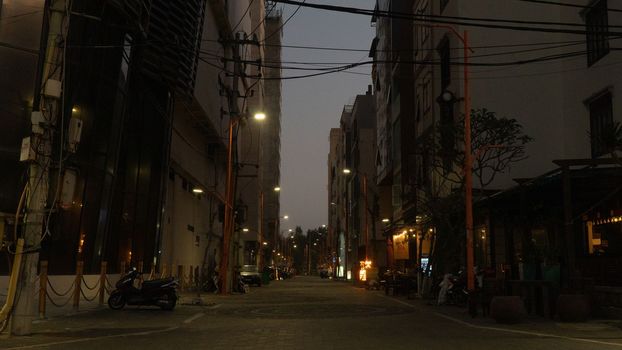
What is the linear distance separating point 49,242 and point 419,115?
2425cm

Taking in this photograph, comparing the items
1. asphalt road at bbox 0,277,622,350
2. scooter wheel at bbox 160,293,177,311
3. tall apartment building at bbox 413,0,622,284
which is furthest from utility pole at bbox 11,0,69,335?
tall apartment building at bbox 413,0,622,284

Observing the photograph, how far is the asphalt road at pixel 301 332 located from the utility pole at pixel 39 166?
26.6 inches

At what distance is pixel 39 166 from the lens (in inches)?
490

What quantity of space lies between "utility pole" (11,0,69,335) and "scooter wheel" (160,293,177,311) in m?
7.62

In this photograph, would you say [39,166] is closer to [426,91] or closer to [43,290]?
[43,290]

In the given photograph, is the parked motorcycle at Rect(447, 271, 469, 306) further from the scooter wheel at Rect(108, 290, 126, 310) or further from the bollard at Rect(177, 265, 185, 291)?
the bollard at Rect(177, 265, 185, 291)

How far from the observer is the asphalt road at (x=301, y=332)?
36.3 feet

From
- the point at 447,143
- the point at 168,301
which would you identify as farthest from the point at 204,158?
the point at 168,301

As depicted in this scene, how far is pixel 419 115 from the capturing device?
39.0 m

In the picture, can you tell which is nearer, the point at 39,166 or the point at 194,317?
the point at 39,166

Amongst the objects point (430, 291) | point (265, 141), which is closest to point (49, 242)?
point (430, 291)

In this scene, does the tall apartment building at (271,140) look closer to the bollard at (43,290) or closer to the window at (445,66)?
the window at (445,66)

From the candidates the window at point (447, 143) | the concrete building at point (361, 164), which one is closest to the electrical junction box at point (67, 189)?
the window at point (447, 143)

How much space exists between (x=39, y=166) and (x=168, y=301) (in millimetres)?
8618
